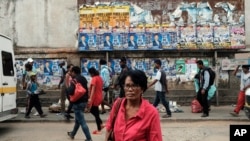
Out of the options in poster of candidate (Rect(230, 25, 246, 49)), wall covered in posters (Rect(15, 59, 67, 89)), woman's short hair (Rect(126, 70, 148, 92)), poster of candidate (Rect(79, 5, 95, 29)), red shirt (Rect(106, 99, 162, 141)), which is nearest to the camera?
red shirt (Rect(106, 99, 162, 141))

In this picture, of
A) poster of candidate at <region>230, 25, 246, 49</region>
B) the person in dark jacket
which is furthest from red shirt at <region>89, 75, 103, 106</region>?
poster of candidate at <region>230, 25, 246, 49</region>

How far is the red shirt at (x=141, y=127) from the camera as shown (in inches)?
158

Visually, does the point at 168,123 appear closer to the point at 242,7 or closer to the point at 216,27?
the point at 216,27

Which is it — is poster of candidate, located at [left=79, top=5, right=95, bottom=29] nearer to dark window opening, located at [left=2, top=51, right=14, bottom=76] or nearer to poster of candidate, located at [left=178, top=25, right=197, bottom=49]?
poster of candidate, located at [left=178, top=25, right=197, bottom=49]

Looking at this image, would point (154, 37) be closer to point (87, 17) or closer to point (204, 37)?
point (204, 37)

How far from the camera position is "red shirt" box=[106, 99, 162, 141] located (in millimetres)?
4008

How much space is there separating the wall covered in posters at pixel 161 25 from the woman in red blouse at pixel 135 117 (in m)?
12.1

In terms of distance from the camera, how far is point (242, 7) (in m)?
16.4

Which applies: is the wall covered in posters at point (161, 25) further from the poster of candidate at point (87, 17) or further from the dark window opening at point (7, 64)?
the dark window opening at point (7, 64)

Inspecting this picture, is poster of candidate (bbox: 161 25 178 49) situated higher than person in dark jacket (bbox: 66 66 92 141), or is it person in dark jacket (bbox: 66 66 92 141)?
poster of candidate (bbox: 161 25 178 49)

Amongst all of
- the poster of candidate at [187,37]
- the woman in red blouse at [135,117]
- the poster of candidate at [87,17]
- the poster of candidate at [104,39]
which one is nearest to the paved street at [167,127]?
the poster of candidate at [187,37]

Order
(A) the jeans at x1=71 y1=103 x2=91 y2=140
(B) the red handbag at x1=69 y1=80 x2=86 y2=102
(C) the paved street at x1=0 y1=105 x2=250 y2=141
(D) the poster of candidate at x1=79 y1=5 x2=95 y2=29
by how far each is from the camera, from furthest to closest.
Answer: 1. (D) the poster of candidate at x1=79 y1=5 x2=95 y2=29
2. (C) the paved street at x1=0 y1=105 x2=250 y2=141
3. (B) the red handbag at x1=69 y1=80 x2=86 y2=102
4. (A) the jeans at x1=71 y1=103 x2=91 y2=140

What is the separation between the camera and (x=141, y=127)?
13.2 feet

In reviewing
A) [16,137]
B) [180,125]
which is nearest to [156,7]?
[180,125]
